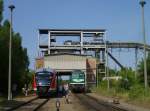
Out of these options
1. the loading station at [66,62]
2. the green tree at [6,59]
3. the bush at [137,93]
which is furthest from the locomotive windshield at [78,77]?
the loading station at [66,62]

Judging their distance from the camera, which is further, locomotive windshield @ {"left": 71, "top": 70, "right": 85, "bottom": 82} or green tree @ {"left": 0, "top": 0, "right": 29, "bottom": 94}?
locomotive windshield @ {"left": 71, "top": 70, "right": 85, "bottom": 82}

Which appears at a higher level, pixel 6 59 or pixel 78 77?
pixel 6 59

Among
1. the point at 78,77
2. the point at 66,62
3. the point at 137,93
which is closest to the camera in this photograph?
the point at 137,93

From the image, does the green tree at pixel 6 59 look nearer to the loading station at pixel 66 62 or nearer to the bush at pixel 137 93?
the bush at pixel 137 93

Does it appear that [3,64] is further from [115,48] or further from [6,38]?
[115,48]

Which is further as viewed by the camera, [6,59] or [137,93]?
[6,59]

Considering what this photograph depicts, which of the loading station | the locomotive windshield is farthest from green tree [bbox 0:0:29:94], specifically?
the loading station

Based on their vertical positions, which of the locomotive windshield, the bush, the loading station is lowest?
the bush

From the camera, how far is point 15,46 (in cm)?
6881

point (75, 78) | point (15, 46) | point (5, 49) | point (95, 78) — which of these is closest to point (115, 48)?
point (95, 78)

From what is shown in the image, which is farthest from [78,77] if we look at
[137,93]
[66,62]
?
[66,62]

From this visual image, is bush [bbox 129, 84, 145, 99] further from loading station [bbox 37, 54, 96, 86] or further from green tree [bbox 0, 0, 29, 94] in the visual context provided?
loading station [bbox 37, 54, 96, 86]

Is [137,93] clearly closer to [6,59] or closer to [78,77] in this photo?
[6,59]

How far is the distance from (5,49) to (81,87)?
941 inches
